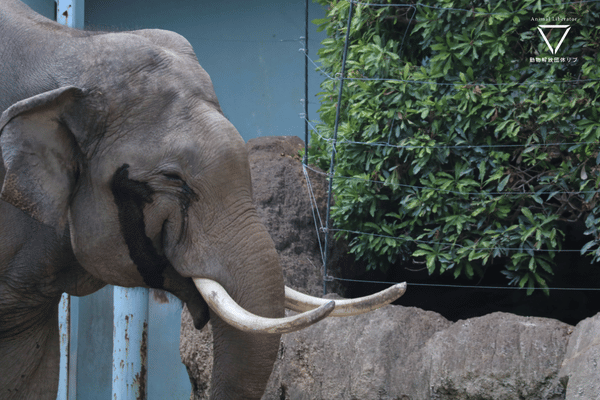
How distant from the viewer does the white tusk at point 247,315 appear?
2.11m

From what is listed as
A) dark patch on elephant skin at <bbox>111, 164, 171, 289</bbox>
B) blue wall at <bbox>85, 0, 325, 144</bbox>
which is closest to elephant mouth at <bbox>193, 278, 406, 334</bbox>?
dark patch on elephant skin at <bbox>111, 164, 171, 289</bbox>

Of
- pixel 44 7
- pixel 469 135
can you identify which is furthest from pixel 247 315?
pixel 44 7

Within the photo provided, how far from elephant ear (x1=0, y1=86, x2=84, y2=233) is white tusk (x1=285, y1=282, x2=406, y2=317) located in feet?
3.24

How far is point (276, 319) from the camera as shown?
2234mm

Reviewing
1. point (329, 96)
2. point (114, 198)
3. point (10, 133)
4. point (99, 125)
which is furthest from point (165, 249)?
point (329, 96)

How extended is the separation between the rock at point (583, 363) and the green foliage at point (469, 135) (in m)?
0.73

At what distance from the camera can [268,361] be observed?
2551mm

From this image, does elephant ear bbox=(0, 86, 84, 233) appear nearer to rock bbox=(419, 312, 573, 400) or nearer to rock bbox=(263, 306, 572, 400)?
rock bbox=(263, 306, 572, 400)

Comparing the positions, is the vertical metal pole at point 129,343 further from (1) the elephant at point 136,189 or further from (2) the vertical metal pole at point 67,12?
(2) the vertical metal pole at point 67,12

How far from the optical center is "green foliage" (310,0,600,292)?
158 inches

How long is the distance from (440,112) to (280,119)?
2.78 meters

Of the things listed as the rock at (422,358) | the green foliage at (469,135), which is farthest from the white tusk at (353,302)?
the green foliage at (469,135)

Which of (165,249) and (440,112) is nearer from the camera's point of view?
(165,249)

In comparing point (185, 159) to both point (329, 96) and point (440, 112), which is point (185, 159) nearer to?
point (440, 112)
